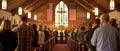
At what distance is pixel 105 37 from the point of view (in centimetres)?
507

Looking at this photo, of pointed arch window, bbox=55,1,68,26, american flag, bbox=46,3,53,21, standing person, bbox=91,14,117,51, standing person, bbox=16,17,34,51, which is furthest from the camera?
pointed arch window, bbox=55,1,68,26

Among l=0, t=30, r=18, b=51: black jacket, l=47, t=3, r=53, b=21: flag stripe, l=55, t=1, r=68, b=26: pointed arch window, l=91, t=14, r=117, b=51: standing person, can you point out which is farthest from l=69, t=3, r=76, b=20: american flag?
l=0, t=30, r=18, b=51: black jacket

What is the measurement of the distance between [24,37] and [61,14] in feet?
77.7

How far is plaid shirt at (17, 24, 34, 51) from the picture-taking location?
20.6 feet

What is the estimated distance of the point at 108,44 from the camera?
16.5 feet

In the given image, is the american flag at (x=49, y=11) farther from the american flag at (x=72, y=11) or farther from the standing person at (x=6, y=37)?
the standing person at (x=6, y=37)

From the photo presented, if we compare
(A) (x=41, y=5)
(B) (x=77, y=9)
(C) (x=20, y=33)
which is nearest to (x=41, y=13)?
(A) (x=41, y=5)

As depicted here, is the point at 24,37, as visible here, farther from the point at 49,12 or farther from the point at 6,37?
the point at 49,12

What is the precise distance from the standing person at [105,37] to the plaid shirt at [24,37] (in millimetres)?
1742

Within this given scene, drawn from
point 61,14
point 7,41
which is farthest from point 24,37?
point 61,14

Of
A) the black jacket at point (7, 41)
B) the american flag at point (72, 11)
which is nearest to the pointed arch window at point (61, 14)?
the american flag at point (72, 11)

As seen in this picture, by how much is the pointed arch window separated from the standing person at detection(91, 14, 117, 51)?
79.1ft

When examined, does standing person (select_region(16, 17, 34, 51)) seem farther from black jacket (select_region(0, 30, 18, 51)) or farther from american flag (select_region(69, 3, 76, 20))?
american flag (select_region(69, 3, 76, 20))

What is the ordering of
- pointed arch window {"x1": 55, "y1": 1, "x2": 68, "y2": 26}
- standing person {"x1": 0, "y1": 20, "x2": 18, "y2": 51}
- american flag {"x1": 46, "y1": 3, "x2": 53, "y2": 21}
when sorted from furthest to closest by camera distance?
pointed arch window {"x1": 55, "y1": 1, "x2": 68, "y2": 26} < american flag {"x1": 46, "y1": 3, "x2": 53, "y2": 21} < standing person {"x1": 0, "y1": 20, "x2": 18, "y2": 51}
